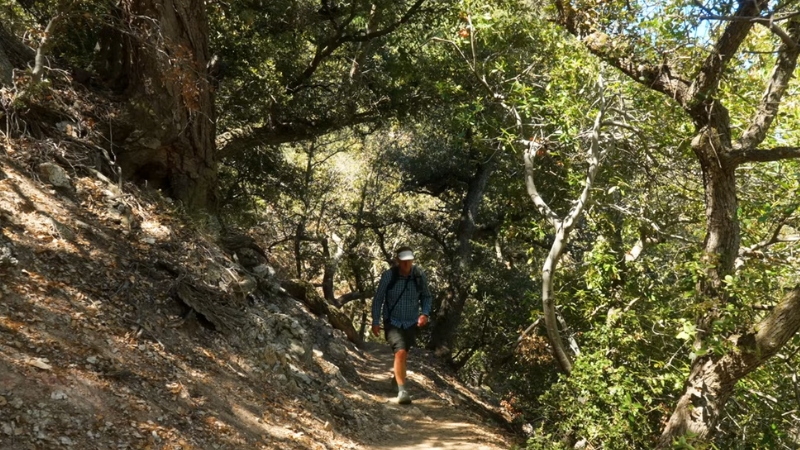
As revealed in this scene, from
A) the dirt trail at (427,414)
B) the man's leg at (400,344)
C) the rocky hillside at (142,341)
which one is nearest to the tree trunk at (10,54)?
the rocky hillside at (142,341)

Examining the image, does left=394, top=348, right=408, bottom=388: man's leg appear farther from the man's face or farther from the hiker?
the man's face

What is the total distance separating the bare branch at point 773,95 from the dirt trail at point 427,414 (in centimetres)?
407

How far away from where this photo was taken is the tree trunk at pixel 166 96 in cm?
680

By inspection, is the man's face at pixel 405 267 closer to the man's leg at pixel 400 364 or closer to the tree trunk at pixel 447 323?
the man's leg at pixel 400 364

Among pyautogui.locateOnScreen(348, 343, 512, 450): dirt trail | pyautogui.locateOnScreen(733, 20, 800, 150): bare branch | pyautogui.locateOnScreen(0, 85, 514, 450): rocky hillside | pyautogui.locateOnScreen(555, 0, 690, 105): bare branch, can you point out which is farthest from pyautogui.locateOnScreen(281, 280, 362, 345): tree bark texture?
pyautogui.locateOnScreen(733, 20, 800, 150): bare branch

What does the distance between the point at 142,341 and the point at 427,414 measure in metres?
4.22

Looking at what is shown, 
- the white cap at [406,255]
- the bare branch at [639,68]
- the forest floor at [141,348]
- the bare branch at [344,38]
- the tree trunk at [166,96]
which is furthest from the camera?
the bare branch at [344,38]

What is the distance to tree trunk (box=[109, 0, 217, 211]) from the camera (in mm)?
6801

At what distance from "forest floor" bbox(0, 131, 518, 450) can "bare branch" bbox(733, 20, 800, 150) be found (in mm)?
4219

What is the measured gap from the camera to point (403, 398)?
8.11 metres

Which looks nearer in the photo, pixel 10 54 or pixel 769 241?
pixel 769 241

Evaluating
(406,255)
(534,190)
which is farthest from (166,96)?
(534,190)

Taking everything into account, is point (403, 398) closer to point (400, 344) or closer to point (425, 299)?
point (400, 344)

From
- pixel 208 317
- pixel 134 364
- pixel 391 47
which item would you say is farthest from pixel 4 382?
pixel 391 47
